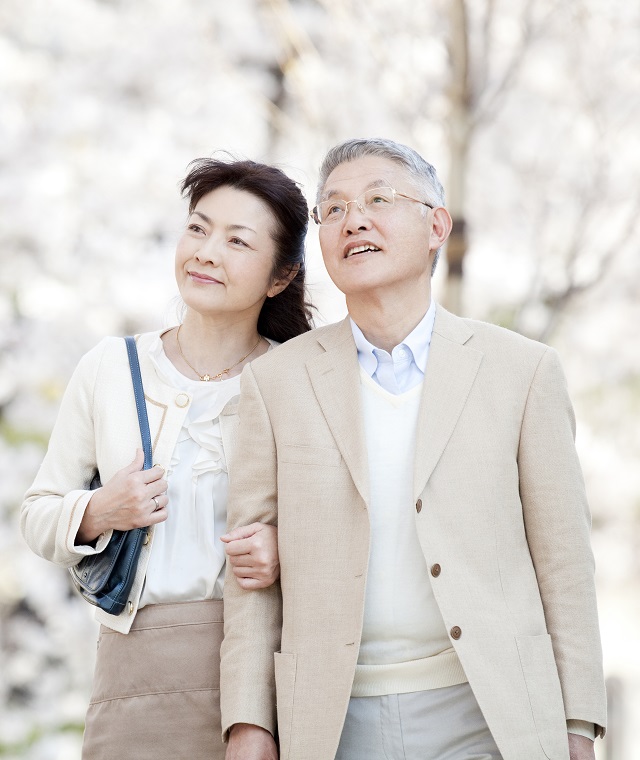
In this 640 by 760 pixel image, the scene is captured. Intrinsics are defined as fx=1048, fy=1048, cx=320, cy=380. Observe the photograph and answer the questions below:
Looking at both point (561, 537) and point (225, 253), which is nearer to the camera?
point (561, 537)

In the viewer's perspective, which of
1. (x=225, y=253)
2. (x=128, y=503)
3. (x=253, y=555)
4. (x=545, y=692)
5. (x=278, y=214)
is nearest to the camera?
(x=545, y=692)

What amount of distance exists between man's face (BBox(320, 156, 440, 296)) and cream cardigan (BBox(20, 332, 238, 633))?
18.8 inches

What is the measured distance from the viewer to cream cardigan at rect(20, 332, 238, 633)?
8.12ft

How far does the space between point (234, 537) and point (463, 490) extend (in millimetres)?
510

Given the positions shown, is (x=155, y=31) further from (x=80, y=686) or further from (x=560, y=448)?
(x=560, y=448)

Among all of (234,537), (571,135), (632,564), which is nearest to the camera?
(234,537)

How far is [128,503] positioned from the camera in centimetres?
238

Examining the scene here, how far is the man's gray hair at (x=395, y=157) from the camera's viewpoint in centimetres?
248

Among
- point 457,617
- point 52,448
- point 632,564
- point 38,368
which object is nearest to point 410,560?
point 457,617

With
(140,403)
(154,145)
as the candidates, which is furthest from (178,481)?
(154,145)

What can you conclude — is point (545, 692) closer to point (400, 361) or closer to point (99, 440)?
point (400, 361)

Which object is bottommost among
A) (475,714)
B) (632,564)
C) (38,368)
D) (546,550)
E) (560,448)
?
(475,714)

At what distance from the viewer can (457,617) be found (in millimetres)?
2152

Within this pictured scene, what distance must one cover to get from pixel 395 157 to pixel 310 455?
738 mm
